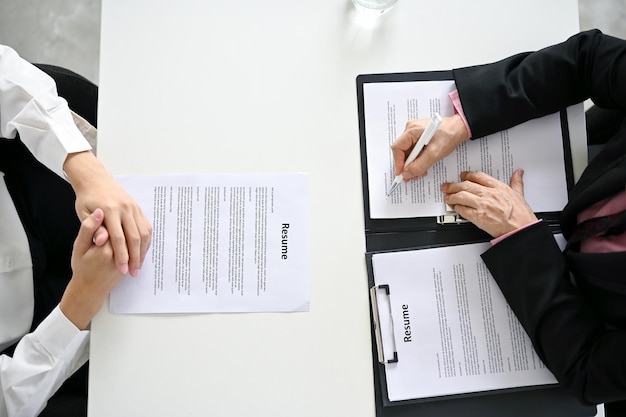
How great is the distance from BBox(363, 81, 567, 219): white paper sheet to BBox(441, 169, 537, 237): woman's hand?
0.8 inches

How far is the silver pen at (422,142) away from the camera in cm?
72

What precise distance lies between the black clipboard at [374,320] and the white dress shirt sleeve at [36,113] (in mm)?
524

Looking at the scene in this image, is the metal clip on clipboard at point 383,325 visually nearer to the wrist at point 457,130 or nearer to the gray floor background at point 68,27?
the wrist at point 457,130

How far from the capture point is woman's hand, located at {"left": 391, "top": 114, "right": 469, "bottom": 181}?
0.82 m

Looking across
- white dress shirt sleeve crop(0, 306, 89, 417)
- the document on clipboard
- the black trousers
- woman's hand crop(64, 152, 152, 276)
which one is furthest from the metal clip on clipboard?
the black trousers

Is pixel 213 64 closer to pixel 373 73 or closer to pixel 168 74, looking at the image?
pixel 168 74

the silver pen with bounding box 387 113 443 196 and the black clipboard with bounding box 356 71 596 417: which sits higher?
the silver pen with bounding box 387 113 443 196

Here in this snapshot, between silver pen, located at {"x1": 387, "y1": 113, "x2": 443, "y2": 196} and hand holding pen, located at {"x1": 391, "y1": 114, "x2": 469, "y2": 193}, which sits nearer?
silver pen, located at {"x1": 387, "y1": 113, "x2": 443, "y2": 196}

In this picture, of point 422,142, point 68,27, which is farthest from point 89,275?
point 68,27

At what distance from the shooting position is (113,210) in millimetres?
782

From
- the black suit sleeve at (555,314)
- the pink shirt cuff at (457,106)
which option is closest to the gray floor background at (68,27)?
the pink shirt cuff at (457,106)

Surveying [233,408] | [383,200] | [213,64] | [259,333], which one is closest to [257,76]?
[213,64]

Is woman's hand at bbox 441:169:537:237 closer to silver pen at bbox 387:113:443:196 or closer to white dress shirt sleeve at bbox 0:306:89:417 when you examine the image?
silver pen at bbox 387:113:443:196

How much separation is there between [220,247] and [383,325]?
1.03ft
